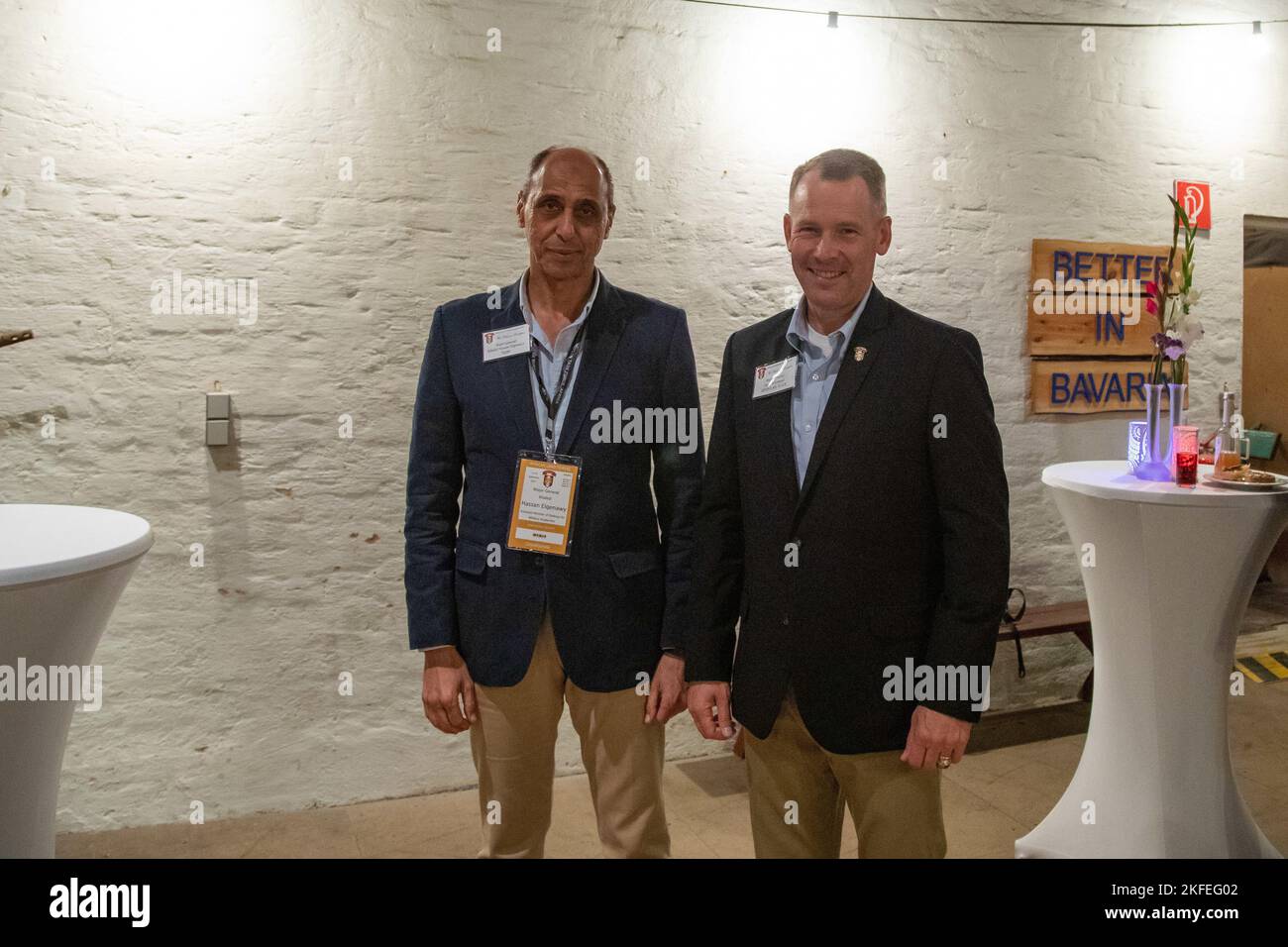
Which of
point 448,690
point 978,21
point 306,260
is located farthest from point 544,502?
point 978,21

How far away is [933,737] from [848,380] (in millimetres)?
647

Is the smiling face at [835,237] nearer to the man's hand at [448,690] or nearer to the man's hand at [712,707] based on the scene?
the man's hand at [712,707]

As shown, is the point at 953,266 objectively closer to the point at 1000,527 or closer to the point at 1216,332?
the point at 1216,332

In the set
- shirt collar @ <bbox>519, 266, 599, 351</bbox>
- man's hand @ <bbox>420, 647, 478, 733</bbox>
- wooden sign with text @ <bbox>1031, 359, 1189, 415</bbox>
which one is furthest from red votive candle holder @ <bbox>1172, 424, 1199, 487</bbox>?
man's hand @ <bbox>420, 647, 478, 733</bbox>

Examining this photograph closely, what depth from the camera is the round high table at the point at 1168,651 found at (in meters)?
2.63

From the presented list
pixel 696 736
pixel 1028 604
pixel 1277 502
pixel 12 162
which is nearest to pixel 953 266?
pixel 1028 604

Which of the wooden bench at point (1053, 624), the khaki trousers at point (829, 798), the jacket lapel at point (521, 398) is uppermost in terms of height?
Result: the jacket lapel at point (521, 398)

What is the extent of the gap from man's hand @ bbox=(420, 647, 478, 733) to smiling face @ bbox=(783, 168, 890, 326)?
1.05 metres

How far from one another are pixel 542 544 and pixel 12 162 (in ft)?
7.16

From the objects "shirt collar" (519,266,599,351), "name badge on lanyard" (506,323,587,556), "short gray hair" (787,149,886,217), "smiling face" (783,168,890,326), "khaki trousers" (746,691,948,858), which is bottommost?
"khaki trousers" (746,691,948,858)

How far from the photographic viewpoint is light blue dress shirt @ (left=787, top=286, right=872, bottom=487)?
1.86 meters

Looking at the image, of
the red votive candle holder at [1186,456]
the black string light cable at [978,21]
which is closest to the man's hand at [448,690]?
the red votive candle holder at [1186,456]

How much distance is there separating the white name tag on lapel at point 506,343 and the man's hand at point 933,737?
1.06m

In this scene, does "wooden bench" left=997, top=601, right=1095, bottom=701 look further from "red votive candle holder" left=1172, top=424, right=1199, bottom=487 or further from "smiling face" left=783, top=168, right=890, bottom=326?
"smiling face" left=783, top=168, right=890, bottom=326
